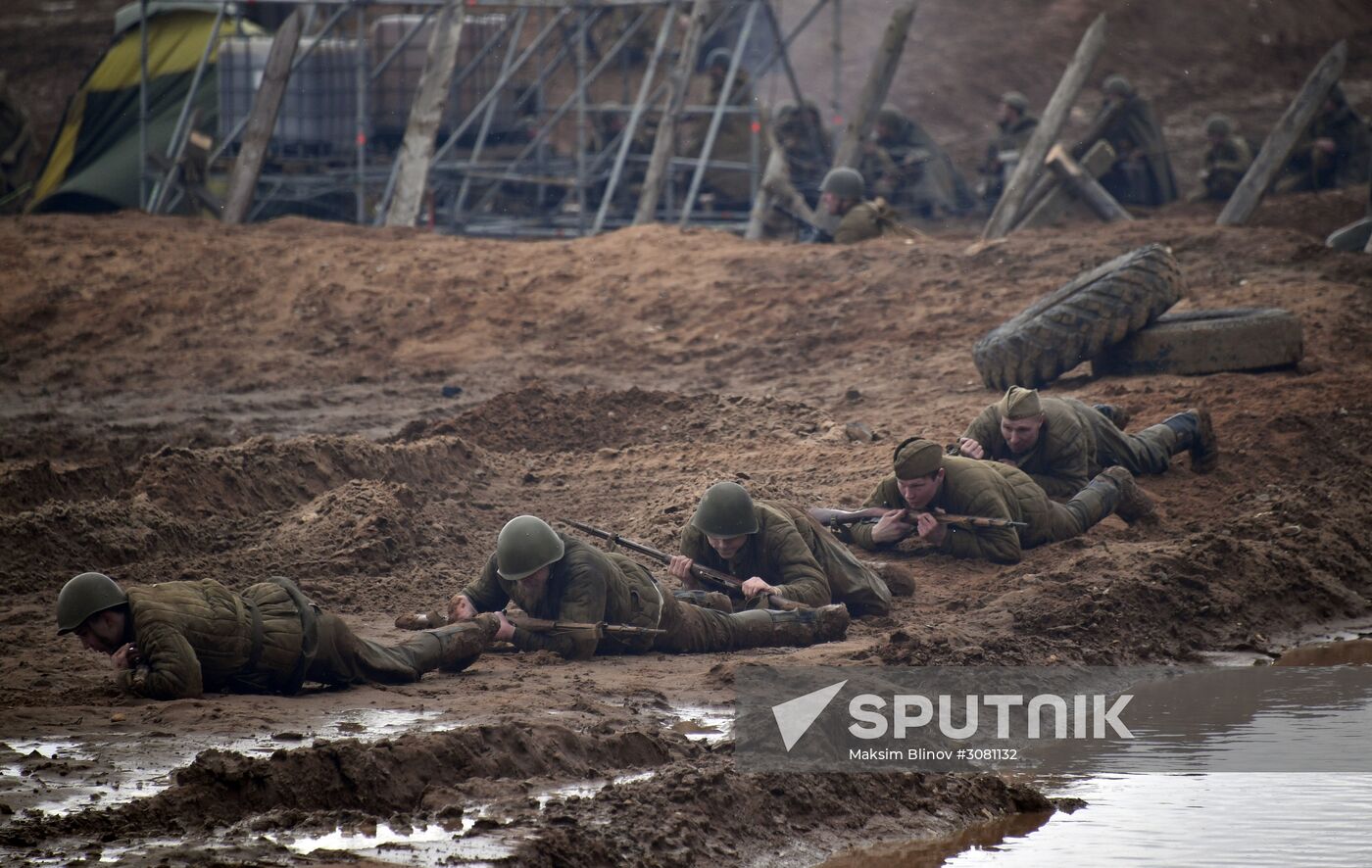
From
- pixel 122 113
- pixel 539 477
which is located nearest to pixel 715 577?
pixel 539 477

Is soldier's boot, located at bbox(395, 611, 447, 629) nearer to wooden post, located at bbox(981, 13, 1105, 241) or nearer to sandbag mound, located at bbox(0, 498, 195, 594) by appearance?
sandbag mound, located at bbox(0, 498, 195, 594)

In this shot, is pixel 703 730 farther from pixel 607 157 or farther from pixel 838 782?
Answer: pixel 607 157

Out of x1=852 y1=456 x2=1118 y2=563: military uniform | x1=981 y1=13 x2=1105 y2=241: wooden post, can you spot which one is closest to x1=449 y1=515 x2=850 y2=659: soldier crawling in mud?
x1=852 y1=456 x2=1118 y2=563: military uniform

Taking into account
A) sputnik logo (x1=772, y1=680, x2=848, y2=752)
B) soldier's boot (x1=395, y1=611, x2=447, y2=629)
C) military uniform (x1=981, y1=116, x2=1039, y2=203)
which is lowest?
sputnik logo (x1=772, y1=680, x2=848, y2=752)

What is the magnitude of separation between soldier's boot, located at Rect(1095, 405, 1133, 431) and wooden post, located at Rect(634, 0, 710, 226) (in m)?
7.92

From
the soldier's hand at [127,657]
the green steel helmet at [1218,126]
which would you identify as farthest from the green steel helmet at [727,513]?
the green steel helmet at [1218,126]

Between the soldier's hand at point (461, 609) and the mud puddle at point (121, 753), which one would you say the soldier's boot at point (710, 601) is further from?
the mud puddle at point (121, 753)

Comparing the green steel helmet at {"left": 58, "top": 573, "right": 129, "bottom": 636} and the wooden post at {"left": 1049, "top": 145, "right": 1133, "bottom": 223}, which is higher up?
the wooden post at {"left": 1049, "top": 145, "right": 1133, "bottom": 223}

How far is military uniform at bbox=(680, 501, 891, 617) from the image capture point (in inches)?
308

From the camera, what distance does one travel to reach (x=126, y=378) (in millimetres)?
13656

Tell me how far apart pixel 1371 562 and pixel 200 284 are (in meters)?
10.5

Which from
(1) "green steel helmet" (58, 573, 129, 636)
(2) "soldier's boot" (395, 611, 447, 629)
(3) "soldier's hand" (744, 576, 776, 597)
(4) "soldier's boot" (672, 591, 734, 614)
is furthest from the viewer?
(4) "soldier's boot" (672, 591, 734, 614)

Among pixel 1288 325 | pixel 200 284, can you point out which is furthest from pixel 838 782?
pixel 200 284

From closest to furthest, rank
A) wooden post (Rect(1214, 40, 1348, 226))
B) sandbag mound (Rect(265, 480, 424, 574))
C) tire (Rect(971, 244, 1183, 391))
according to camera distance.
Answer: sandbag mound (Rect(265, 480, 424, 574)), tire (Rect(971, 244, 1183, 391)), wooden post (Rect(1214, 40, 1348, 226))
